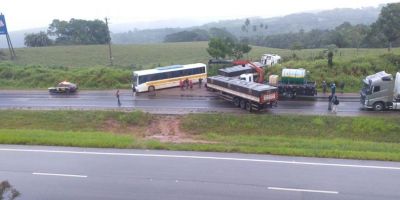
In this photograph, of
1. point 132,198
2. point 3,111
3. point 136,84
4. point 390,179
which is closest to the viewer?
point 132,198

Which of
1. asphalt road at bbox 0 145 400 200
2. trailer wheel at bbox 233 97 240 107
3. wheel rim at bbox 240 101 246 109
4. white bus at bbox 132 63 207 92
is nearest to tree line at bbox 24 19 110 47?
white bus at bbox 132 63 207 92

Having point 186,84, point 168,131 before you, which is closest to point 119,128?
point 168,131

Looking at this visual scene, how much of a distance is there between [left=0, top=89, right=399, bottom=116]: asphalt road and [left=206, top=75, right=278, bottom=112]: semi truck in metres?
0.73

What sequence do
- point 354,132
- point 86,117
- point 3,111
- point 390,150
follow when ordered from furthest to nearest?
point 3,111, point 86,117, point 354,132, point 390,150

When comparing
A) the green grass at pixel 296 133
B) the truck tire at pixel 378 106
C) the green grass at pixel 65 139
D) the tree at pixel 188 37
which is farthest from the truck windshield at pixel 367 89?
the tree at pixel 188 37

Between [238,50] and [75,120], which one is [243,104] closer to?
[75,120]

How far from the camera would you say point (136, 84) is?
42312mm

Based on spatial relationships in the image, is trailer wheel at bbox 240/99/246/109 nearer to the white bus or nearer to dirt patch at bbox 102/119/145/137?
dirt patch at bbox 102/119/145/137

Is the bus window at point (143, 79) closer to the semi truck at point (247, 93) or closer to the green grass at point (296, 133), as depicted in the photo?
the semi truck at point (247, 93)

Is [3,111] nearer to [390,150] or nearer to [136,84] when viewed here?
[136,84]

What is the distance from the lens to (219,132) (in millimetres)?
30734

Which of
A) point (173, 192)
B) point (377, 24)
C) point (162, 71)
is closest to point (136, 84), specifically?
point (162, 71)

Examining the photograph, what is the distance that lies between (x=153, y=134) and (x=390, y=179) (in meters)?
16.5

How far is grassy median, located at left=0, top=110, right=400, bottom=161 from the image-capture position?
23672 millimetres
